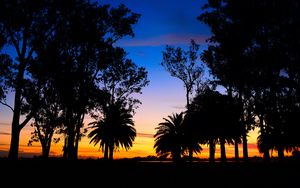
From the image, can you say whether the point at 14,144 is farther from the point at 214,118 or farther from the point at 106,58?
the point at 214,118

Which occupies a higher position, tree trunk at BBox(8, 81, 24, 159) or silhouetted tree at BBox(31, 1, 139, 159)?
silhouetted tree at BBox(31, 1, 139, 159)

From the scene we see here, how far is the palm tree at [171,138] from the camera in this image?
47.3m

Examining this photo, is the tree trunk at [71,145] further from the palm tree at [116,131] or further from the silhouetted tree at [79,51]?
the palm tree at [116,131]

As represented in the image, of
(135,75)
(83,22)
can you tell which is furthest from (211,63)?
(83,22)

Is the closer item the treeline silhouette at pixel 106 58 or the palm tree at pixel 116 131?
the treeline silhouette at pixel 106 58

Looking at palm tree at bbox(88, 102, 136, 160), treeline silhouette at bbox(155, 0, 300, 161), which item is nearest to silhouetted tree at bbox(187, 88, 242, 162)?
treeline silhouette at bbox(155, 0, 300, 161)

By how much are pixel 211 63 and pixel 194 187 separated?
86.0 ft

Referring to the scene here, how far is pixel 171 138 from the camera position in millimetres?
47531

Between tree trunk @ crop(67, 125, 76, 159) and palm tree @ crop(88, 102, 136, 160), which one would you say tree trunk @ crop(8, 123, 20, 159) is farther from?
palm tree @ crop(88, 102, 136, 160)

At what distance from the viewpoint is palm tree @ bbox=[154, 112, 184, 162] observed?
47344 millimetres

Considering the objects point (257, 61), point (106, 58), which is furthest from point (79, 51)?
point (257, 61)

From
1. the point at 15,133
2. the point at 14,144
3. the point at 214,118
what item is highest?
the point at 214,118

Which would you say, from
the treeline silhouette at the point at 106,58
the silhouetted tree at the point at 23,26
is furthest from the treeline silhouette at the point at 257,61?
the silhouetted tree at the point at 23,26

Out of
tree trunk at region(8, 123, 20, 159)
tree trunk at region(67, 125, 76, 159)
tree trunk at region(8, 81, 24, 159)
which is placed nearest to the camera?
tree trunk at region(8, 123, 20, 159)
